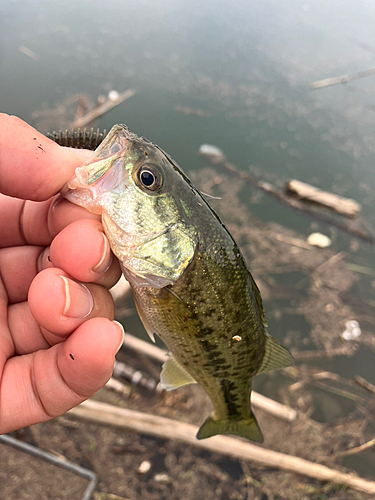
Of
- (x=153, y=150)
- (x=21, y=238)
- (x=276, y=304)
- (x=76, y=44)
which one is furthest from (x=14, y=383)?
(x=76, y=44)

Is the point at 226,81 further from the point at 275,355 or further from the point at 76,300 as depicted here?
the point at 76,300

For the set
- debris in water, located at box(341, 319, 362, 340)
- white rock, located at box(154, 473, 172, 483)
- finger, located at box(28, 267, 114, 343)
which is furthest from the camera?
debris in water, located at box(341, 319, 362, 340)

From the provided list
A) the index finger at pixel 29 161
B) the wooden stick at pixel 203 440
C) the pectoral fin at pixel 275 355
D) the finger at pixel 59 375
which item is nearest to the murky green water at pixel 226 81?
Result: the wooden stick at pixel 203 440

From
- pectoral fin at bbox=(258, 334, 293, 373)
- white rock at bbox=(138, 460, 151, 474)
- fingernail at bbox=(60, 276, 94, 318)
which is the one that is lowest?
white rock at bbox=(138, 460, 151, 474)

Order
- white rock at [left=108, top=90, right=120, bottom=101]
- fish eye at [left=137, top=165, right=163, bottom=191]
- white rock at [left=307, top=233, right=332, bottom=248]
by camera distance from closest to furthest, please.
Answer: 1. fish eye at [left=137, top=165, right=163, bottom=191]
2. white rock at [left=307, top=233, right=332, bottom=248]
3. white rock at [left=108, top=90, right=120, bottom=101]

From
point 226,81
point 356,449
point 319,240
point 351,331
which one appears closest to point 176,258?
point 356,449

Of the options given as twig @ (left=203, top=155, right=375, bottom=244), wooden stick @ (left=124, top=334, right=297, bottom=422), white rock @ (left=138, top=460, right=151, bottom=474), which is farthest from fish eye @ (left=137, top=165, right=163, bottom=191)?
twig @ (left=203, top=155, right=375, bottom=244)

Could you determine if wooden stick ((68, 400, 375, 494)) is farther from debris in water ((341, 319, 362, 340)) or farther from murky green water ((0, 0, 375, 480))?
debris in water ((341, 319, 362, 340))
